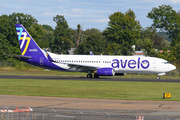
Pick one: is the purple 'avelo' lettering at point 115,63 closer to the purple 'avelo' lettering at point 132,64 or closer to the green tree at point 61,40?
the purple 'avelo' lettering at point 132,64

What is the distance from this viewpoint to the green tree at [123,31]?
95250 mm

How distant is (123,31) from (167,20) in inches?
600

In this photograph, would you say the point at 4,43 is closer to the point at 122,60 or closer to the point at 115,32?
the point at 115,32

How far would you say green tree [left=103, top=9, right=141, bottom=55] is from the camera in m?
95.2

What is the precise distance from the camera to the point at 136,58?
160 feet

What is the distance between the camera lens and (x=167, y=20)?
9525cm

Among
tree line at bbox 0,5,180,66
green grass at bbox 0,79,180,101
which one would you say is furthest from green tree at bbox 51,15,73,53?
green grass at bbox 0,79,180,101

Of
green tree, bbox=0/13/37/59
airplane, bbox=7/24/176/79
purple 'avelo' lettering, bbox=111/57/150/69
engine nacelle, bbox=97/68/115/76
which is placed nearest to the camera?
engine nacelle, bbox=97/68/115/76

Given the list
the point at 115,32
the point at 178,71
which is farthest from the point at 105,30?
the point at 178,71

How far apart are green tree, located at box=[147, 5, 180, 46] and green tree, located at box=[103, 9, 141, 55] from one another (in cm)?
665


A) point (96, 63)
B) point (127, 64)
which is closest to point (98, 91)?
point (127, 64)

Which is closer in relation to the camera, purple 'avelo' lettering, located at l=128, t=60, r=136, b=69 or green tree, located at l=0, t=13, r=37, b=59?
purple 'avelo' lettering, located at l=128, t=60, r=136, b=69

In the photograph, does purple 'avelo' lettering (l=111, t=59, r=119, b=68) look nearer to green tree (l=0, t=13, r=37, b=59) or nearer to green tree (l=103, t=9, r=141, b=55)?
green tree (l=103, t=9, r=141, b=55)

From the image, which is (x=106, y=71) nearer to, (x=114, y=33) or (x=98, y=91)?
(x=98, y=91)
